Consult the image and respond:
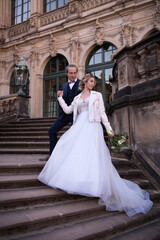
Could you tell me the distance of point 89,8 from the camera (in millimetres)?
11406

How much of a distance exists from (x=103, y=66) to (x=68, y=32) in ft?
9.94

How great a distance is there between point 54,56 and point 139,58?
914 cm

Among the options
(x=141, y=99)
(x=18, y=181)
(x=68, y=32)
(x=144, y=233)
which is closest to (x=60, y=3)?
(x=68, y=32)

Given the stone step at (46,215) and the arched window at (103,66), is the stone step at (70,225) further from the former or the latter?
the arched window at (103,66)

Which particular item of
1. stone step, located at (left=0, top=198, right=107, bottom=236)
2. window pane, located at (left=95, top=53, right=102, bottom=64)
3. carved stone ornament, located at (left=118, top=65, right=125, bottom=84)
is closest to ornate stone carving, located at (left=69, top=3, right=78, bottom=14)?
window pane, located at (left=95, top=53, right=102, bottom=64)

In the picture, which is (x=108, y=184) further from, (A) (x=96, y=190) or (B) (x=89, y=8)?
(B) (x=89, y=8)

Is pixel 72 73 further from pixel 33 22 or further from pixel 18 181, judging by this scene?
pixel 33 22

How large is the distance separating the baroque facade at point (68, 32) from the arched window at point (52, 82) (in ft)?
0.69

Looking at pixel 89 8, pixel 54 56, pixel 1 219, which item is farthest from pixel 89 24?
pixel 1 219

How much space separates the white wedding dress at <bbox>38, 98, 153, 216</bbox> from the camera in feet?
8.79

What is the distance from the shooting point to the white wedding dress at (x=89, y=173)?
2678mm

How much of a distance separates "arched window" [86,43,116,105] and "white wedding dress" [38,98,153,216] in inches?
315

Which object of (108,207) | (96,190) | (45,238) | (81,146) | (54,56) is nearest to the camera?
(45,238)

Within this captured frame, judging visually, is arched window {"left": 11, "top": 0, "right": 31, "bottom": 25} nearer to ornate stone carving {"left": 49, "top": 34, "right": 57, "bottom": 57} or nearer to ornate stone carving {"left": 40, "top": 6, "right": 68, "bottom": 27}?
ornate stone carving {"left": 40, "top": 6, "right": 68, "bottom": 27}
